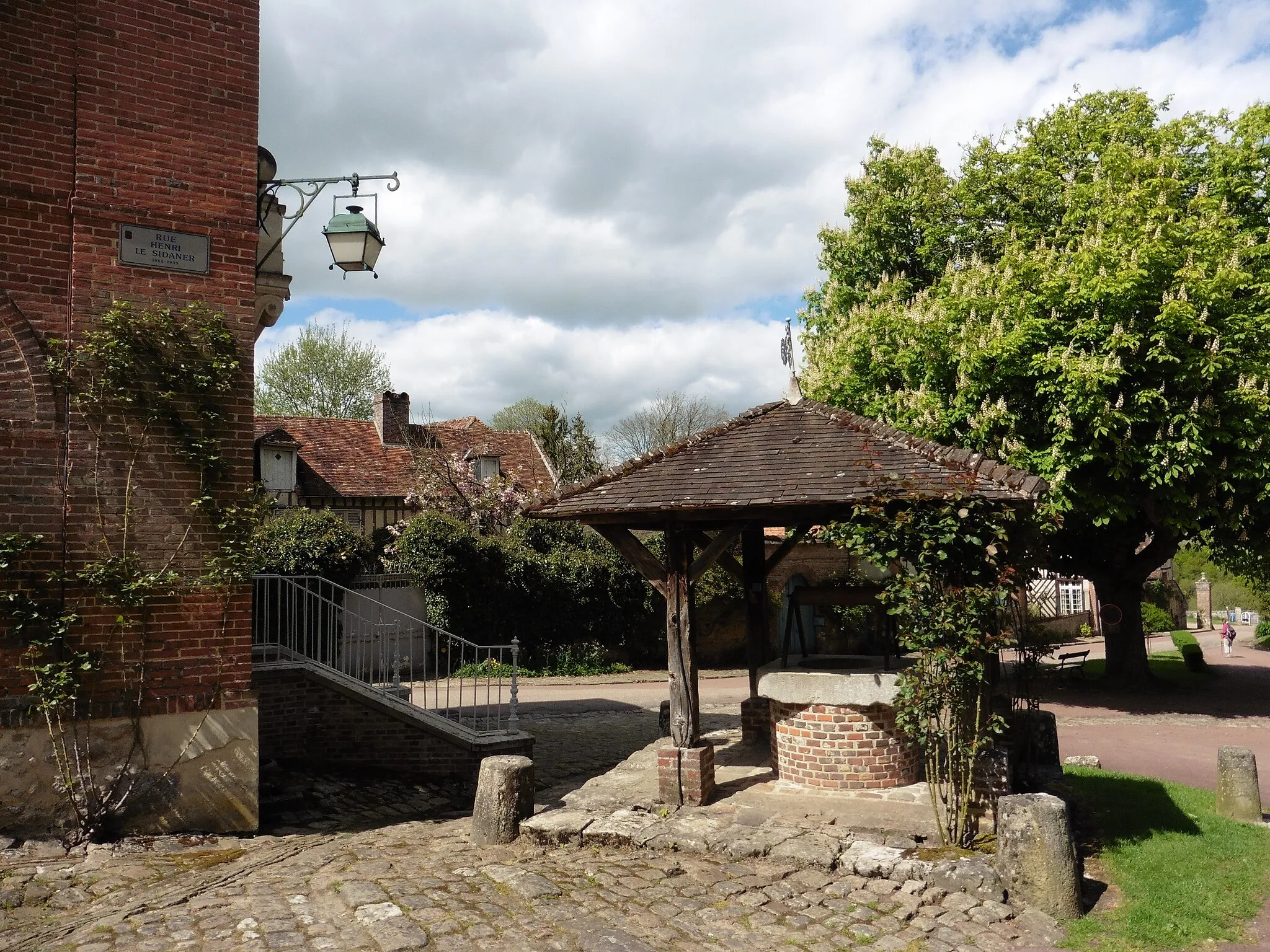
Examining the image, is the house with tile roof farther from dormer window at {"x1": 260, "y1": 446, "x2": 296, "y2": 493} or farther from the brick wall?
the brick wall

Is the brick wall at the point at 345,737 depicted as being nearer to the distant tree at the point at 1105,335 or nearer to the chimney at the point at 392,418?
the distant tree at the point at 1105,335

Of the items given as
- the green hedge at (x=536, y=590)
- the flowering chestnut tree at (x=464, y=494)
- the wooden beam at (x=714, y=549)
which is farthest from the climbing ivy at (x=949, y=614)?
the flowering chestnut tree at (x=464, y=494)

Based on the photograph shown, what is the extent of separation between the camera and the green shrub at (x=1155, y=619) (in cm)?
3388

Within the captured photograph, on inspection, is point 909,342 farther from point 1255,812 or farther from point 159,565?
point 159,565

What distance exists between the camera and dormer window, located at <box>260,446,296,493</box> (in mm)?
26031

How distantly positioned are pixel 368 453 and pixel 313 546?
37.1ft

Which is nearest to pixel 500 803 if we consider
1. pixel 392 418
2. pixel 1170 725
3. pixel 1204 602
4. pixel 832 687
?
pixel 832 687

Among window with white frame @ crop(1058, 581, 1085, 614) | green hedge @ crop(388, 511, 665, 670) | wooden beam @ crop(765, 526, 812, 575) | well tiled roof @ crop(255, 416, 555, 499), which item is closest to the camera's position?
wooden beam @ crop(765, 526, 812, 575)

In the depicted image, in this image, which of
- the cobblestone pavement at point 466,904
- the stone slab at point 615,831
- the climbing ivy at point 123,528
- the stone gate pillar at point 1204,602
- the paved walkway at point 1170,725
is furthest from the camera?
the stone gate pillar at point 1204,602

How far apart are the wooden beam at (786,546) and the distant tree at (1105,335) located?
556 centimetres

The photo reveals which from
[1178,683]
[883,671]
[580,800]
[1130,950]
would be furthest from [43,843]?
[1178,683]

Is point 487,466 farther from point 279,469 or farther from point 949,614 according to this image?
point 949,614

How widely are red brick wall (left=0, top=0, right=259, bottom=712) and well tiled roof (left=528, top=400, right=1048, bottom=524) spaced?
3.18 m

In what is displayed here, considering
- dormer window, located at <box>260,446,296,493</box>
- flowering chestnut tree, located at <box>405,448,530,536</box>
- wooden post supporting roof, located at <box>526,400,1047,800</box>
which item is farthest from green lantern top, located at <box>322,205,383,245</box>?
dormer window, located at <box>260,446,296,493</box>
